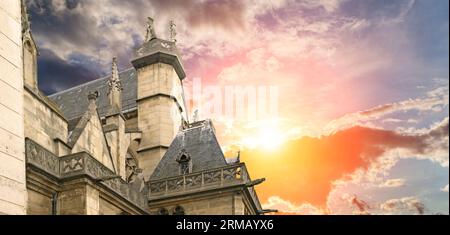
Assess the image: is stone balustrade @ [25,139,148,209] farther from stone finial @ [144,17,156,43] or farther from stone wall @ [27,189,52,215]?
stone finial @ [144,17,156,43]

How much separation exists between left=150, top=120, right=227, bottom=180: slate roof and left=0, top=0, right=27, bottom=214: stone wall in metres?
10.9

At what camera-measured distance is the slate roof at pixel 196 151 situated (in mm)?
20891

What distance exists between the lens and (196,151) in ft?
71.8

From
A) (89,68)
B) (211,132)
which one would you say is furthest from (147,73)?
(89,68)

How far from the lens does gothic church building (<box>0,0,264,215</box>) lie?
Answer: 33.0 ft

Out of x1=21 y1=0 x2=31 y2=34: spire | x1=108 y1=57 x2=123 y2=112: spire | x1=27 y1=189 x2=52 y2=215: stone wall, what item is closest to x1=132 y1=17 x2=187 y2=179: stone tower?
x1=108 y1=57 x2=123 y2=112: spire

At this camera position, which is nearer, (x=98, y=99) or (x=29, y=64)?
(x=29, y=64)

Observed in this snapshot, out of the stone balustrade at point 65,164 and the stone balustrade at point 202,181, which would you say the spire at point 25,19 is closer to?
the stone balustrade at point 65,164

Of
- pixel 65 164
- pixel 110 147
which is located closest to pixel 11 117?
pixel 65 164

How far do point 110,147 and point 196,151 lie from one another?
3.35m

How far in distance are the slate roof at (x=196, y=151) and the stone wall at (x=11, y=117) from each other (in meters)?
10.9

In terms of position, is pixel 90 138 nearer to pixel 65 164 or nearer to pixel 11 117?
pixel 65 164
